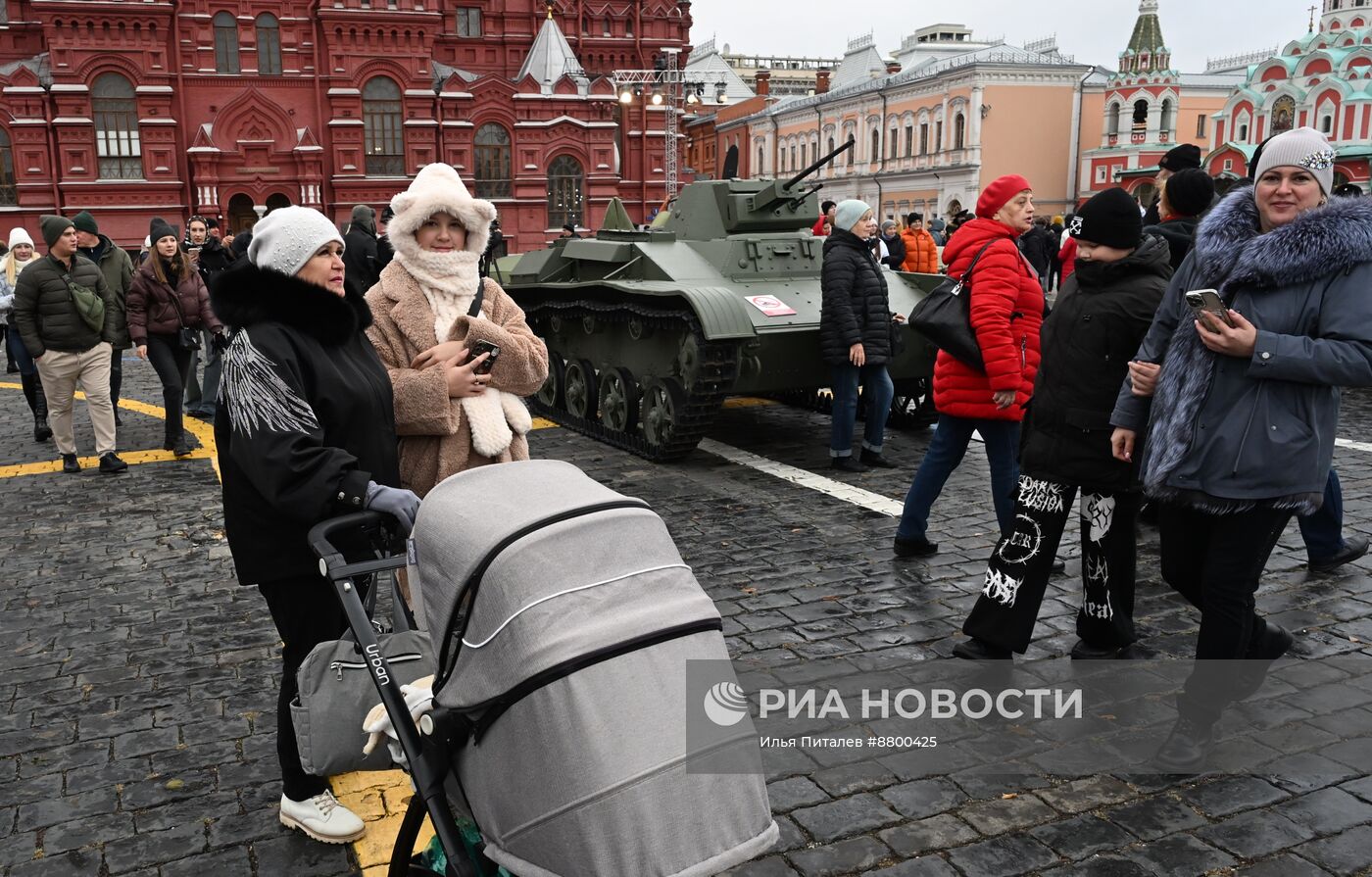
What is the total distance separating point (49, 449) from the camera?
9.63m

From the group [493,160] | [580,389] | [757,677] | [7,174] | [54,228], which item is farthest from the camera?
[493,160]

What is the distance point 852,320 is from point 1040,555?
4.07 metres

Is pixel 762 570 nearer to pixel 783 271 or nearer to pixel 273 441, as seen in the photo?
pixel 273 441

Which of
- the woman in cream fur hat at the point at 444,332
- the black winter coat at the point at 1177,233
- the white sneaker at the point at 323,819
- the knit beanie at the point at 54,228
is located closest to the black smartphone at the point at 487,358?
the woman in cream fur hat at the point at 444,332

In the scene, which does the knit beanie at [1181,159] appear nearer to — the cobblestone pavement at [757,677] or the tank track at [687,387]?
the cobblestone pavement at [757,677]

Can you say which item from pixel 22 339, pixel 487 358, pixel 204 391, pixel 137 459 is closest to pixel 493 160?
pixel 204 391

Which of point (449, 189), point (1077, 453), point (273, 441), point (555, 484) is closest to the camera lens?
point (555, 484)

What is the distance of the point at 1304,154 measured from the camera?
11.6 ft

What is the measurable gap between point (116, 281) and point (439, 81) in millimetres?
32334

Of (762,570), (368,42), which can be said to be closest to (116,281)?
(762,570)

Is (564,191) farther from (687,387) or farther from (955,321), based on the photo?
(955,321)

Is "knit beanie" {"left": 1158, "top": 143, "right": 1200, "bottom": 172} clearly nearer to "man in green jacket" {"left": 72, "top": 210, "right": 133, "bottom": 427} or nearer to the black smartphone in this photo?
the black smartphone

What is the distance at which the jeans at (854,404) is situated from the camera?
842 cm

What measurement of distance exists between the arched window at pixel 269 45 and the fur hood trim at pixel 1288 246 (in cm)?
3905
